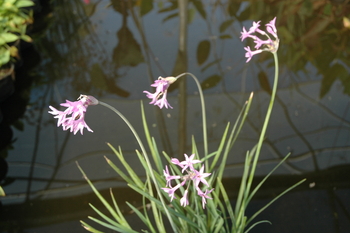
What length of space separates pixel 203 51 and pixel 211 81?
0.29 meters

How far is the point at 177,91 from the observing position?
1.72 meters

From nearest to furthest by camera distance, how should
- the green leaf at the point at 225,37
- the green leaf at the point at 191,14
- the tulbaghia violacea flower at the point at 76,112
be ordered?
1. the tulbaghia violacea flower at the point at 76,112
2. the green leaf at the point at 225,37
3. the green leaf at the point at 191,14

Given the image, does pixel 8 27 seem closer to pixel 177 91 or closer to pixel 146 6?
pixel 177 91

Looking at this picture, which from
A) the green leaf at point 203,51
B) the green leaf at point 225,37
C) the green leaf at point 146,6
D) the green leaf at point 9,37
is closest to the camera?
the green leaf at point 9,37

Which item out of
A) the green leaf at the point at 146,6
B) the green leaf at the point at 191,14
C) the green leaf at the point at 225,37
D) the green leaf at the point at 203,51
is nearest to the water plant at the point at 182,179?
the green leaf at the point at 203,51

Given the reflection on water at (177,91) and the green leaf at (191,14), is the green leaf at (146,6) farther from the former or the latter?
the green leaf at (191,14)

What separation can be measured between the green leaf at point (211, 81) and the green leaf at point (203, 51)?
5.8 inches

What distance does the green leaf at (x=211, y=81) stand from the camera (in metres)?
1.76

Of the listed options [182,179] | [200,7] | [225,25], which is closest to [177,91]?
[225,25]

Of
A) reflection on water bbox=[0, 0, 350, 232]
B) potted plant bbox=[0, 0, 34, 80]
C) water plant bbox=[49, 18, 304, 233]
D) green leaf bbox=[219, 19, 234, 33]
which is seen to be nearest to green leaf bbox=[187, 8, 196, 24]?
reflection on water bbox=[0, 0, 350, 232]

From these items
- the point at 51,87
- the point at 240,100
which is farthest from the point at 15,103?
the point at 240,100

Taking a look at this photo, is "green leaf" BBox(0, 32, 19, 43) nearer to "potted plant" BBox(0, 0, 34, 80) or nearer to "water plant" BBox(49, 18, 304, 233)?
"potted plant" BBox(0, 0, 34, 80)

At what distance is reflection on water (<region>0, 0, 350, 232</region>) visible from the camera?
1.30 meters

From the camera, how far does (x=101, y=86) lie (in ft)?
5.94
